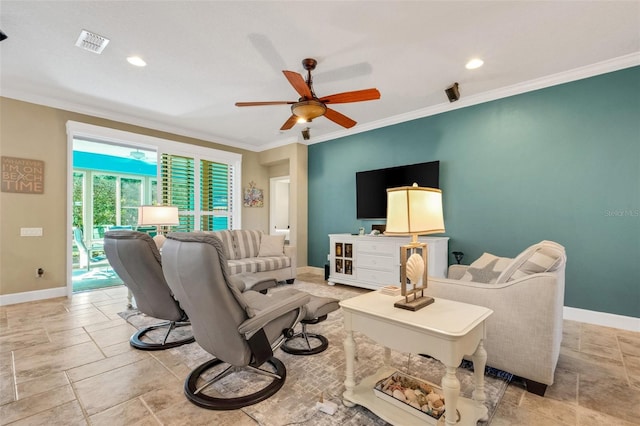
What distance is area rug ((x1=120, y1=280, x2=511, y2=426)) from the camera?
1.58m

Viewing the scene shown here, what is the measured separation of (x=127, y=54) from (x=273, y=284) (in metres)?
2.78

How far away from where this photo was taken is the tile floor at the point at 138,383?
1.59 metres

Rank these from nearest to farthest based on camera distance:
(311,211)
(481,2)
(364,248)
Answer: (481,2) < (364,248) < (311,211)

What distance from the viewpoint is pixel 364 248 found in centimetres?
443

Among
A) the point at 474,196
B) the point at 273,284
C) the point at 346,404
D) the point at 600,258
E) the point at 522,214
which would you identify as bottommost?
the point at 346,404

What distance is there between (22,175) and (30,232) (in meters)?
0.77

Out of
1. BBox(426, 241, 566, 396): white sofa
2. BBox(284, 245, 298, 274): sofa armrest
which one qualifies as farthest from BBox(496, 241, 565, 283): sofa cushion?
BBox(284, 245, 298, 274): sofa armrest

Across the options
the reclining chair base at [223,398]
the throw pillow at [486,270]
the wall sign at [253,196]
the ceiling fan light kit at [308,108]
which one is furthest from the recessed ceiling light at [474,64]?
the wall sign at [253,196]

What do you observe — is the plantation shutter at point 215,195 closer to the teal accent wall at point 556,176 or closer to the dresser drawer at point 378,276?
the dresser drawer at point 378,276

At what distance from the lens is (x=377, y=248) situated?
4.28 m

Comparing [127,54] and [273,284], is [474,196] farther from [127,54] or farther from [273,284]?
[127,54]

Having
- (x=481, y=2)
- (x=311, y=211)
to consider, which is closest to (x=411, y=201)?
(x=481, y=2)

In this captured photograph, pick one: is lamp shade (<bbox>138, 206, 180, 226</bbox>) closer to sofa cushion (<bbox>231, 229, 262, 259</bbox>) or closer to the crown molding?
sofa cushion (<bbox>231, 229, 262, 259</bbox>)

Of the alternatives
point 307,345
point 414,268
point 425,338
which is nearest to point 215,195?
point 307,345
